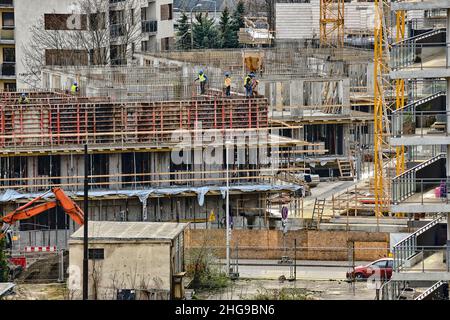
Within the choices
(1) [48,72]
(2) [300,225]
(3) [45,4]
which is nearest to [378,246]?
(2) [300,225]

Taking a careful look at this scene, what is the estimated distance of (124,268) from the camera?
44.6 meters

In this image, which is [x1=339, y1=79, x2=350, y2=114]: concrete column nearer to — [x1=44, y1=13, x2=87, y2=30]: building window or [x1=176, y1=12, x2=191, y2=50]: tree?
[x1=44, y1=13, x2=87, y2=30]: building window

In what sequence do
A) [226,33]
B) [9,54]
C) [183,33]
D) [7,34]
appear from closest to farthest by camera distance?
[7,34] < [9,54] < [226,33] < [183,33]

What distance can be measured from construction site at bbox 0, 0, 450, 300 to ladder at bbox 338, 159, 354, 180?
10 cm

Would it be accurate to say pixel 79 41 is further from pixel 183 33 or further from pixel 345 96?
pixel 183 33

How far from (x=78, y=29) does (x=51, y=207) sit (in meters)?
42.5

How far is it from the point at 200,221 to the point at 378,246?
237 inches

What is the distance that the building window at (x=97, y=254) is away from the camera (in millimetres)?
44781

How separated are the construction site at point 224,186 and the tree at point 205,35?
4104 cm

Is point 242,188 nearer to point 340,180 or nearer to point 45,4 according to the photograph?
point 340,180

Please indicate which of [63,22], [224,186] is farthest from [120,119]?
[63,22]

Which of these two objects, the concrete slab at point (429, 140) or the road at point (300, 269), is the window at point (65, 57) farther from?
the concrete slab at point (429, 140)

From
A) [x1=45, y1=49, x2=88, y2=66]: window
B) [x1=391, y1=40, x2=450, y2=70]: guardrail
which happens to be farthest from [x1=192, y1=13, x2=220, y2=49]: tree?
[x1=391, y1=40, x2=450, y2=70]: guardrail

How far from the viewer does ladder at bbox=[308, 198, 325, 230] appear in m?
55.3
